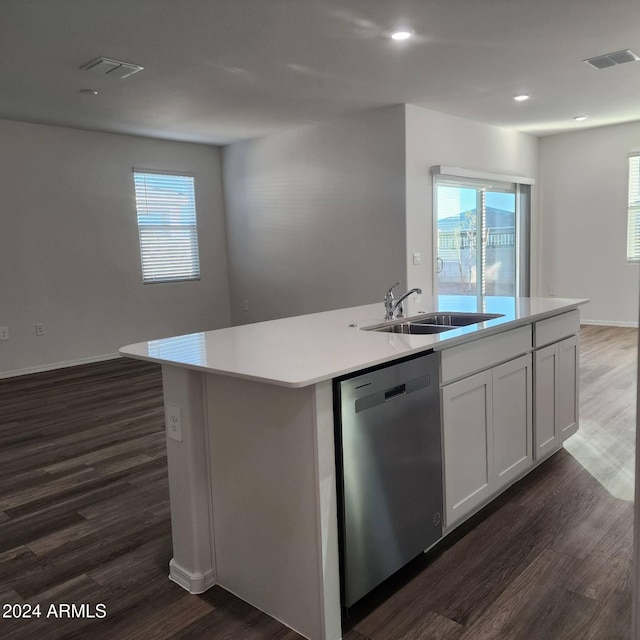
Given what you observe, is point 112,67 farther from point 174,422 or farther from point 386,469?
point 386,469

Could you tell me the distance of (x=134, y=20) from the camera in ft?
10.8

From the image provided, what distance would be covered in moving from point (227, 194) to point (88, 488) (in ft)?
17.3

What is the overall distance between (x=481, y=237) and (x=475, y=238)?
0.14m

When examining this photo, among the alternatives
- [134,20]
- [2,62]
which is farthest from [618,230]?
[2,62]

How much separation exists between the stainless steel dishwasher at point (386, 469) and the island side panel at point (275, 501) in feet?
0.23

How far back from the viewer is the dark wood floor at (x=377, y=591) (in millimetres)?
1833

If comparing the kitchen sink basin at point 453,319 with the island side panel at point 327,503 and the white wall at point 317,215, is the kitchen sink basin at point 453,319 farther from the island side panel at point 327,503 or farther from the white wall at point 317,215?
the white wall at point 317,215

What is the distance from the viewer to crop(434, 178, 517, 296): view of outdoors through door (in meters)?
6.38

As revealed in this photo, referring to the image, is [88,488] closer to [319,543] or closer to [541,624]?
[319,543]

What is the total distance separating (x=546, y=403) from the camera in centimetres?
295

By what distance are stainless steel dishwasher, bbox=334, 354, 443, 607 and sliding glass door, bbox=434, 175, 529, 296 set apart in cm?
432

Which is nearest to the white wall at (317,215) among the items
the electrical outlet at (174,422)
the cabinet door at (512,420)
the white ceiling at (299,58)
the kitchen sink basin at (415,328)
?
the white ceiling at (299,58)

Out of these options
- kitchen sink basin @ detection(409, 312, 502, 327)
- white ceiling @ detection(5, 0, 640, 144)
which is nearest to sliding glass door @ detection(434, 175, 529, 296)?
white ceiling @ detection(5, 0, 640, 144)

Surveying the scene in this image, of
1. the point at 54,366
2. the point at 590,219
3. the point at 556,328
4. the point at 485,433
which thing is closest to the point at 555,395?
the point at 556,328
